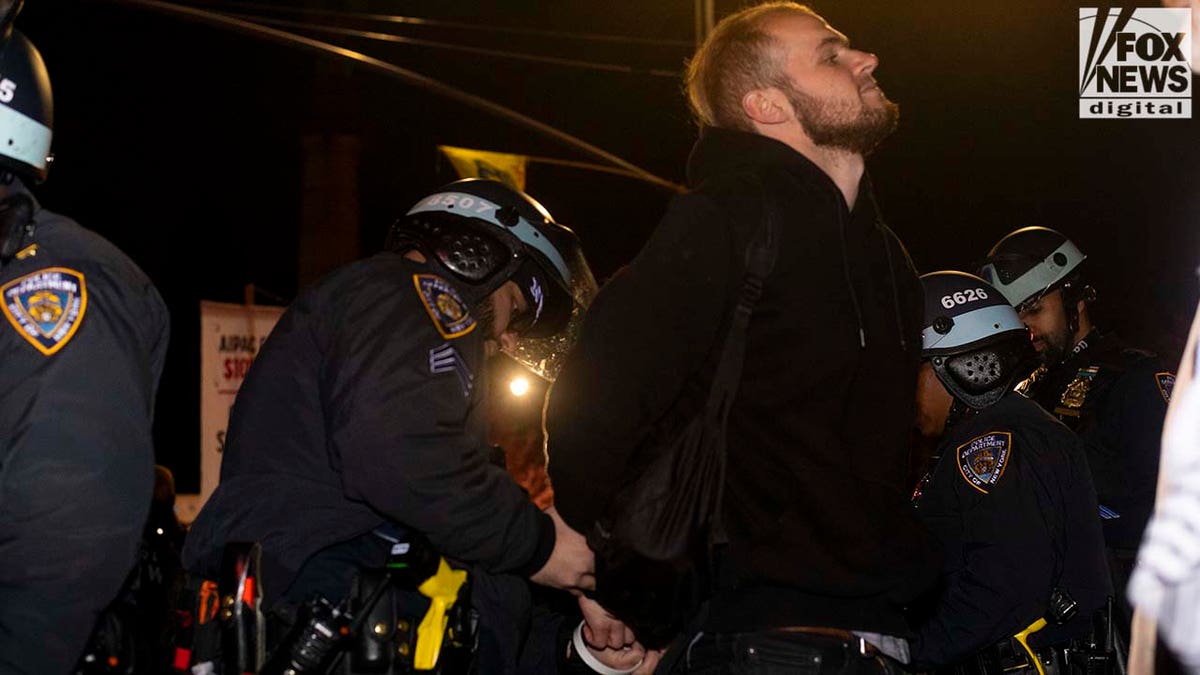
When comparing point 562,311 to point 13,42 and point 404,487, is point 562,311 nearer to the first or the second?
point 404,487

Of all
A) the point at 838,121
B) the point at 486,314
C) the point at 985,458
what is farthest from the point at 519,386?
the point at 838,121

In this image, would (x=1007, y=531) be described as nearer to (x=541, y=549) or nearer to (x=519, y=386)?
(x=541, y=549)

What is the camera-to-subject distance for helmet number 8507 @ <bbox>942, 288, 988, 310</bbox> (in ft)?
19.2

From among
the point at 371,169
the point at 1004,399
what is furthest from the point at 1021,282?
the point at 371,169

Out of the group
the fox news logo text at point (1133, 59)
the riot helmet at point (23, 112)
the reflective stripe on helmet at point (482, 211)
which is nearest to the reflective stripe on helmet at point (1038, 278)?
the reflective stripe on helmet at point (482, 211)

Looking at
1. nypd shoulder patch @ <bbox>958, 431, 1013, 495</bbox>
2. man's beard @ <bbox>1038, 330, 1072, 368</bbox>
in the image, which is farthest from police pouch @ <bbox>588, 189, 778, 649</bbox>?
man's beard @ <bbox>1038, 330, 1072, 368</bbox>

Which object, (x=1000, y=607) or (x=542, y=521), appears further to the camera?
(x=1000, y=607)

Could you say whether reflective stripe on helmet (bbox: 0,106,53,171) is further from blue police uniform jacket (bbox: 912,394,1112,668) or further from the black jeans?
blue police uniform jacket (bbox: 912,394,1112,668)

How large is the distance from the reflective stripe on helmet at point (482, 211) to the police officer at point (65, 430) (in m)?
1.18

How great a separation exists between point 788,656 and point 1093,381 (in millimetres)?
4229

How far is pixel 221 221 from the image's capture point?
60.0 m

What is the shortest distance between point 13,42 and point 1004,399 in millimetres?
3798

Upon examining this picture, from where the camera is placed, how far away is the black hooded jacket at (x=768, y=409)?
3291 millimetres

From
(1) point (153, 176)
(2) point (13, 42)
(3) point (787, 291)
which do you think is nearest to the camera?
(3) point (787, 291)
